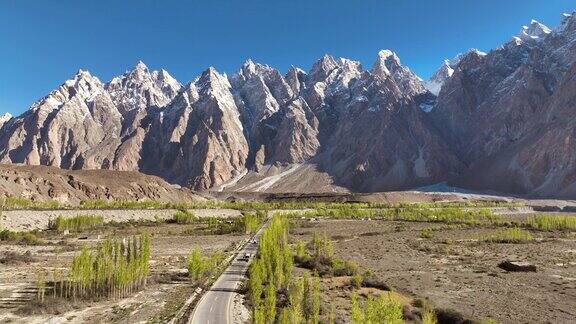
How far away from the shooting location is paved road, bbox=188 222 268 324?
117 ft


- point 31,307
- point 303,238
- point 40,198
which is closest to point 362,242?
point 303,238

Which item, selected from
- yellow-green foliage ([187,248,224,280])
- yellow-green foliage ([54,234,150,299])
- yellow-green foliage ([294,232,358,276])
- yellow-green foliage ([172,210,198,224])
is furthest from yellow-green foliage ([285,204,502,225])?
yellow-green foliage ([54,234,150,299])

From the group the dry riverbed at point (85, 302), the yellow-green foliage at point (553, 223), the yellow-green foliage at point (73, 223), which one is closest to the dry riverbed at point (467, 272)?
the yellow-green foliage at point (553, 223)

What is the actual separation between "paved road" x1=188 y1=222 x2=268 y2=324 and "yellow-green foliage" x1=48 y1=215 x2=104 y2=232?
186ft

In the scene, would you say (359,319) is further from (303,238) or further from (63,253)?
(303,238)

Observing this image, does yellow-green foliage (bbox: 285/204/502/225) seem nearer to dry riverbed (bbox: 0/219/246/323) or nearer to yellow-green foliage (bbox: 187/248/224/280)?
dry riverbed (bbox: 0/219/246/323)

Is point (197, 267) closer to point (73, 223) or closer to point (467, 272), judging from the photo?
point (467, 272)

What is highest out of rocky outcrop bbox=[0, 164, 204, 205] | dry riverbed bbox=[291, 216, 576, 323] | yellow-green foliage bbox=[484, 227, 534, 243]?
rocky outcrop bbox=[0, 164, 204, 205]

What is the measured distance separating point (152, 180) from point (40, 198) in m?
64.6

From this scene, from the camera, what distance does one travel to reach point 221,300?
41188 millimetres

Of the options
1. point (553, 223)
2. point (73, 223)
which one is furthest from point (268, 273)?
point (553, 223)

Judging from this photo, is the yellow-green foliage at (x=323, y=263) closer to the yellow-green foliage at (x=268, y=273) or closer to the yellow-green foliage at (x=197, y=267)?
the yellow-green foliage at (x=268, y=273)

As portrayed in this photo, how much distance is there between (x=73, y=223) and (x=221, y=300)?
7288cm

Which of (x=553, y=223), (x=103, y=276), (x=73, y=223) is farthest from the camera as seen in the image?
(x=553, y=223)
